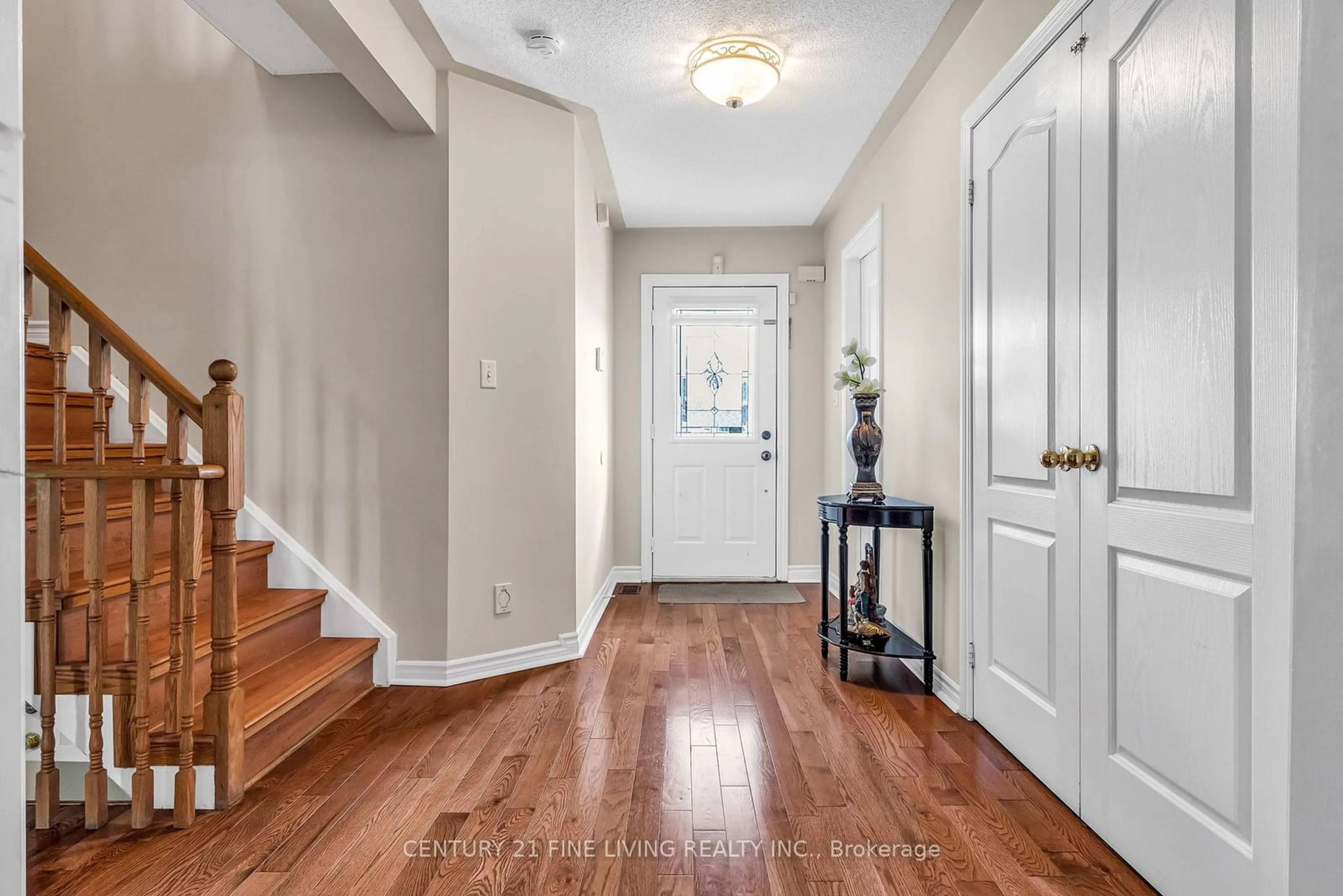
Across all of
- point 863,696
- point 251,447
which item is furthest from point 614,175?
point 863,696

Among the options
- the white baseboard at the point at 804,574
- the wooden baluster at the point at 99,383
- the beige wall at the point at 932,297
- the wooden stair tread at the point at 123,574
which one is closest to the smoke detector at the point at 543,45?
the beige wall at the point at 932,297

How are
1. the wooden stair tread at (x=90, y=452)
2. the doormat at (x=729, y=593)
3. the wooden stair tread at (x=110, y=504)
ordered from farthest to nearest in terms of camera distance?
the doormat at (x=729, y=593) < the wooden stair tread at (x=90, y=452) < the wooden stair tread at (x=110, y=504)

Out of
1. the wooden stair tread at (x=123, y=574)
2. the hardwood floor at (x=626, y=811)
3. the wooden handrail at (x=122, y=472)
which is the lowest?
the hardwood floor at (x=626, y=811)

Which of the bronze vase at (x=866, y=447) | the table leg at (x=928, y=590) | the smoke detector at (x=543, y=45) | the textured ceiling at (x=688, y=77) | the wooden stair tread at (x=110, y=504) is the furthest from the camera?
the bronze vase at (x=866, y=447)

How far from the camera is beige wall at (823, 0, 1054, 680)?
2.53m

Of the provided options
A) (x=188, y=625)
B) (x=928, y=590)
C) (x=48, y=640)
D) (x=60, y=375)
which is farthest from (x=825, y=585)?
(x=60, y=375)

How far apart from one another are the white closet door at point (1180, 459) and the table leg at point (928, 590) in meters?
0.96

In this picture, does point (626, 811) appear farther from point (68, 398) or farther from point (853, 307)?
point (853, 307)

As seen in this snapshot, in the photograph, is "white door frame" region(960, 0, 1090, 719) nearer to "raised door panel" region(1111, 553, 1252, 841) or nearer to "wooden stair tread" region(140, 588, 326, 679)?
"raised door panel" region(1111, 553, 1252, 841)

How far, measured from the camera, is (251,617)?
8.04 feet

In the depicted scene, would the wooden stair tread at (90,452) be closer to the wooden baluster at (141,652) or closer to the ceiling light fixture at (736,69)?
the wooden baluster at (141,652)

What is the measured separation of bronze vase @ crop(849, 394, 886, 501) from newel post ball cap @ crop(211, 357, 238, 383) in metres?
2.19

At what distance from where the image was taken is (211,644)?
2.01m

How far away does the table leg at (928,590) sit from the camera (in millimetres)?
2771
